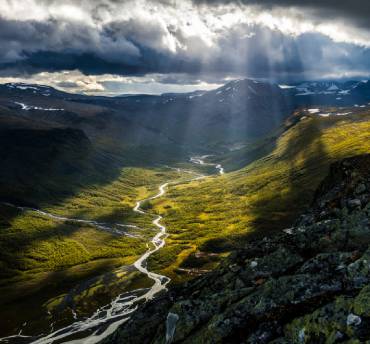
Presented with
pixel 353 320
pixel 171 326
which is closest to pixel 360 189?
pixel 171 326

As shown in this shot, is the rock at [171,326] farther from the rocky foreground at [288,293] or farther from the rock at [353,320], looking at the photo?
the rock at [353,320]

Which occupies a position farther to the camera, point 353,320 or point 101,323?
point 101,323

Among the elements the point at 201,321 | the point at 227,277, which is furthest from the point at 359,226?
the point at 201,321

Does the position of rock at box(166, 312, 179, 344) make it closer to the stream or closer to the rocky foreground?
the rocky foreground

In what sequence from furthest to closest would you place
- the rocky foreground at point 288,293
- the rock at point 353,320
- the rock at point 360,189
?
the rock at point 360,189 → the rocky foreground at point 288,293 → the rock at point 353,320

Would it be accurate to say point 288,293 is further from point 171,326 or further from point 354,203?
point 354,203

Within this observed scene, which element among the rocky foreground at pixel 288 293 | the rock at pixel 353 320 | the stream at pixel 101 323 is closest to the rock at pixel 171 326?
the rocky foreground at pixel 288 293

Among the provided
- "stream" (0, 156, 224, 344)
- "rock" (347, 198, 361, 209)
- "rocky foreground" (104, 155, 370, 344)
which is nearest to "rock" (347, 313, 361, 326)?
"rocky foreground" (104, 155, 370, 344)

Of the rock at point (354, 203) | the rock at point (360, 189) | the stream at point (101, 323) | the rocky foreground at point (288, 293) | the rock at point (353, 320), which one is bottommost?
the stream at point (101, 323)
